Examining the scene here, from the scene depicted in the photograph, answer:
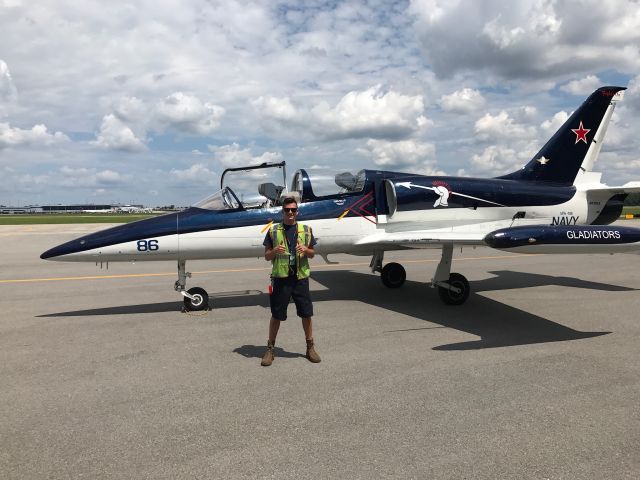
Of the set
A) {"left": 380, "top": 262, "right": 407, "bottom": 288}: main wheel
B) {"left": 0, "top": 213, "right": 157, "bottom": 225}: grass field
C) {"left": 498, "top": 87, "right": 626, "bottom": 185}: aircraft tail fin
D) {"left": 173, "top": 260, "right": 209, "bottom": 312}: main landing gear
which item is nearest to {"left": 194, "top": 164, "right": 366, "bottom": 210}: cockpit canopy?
{"left": 173, "top": 260, "right": 209, "bottom": 312}: main landing gear

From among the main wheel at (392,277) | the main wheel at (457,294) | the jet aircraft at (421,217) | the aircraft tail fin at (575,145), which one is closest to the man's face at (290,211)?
the jet aircraft at (421,217)

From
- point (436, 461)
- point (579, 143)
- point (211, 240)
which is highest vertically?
point (579, 143)

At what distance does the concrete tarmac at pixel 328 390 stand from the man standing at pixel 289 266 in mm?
480

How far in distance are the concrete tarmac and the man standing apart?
480 millimetres

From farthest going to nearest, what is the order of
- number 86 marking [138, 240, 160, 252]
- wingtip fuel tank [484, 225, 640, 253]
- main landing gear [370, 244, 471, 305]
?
main landing gear [370, 244, 471, 305] < number 86 marking [138, 240, 160, 252] < wingtip fuel tank [484, 225, 640, 253]

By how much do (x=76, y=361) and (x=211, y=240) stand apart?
2.99 m

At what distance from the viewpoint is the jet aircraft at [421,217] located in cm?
726

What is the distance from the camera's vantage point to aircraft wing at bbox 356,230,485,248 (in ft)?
26.2

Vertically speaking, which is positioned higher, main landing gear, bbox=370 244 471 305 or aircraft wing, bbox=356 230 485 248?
aircraft wing, bbox=356 230 485 248

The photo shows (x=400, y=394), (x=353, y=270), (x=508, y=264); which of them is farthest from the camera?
(x=508, y=264)

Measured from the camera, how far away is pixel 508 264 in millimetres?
13977

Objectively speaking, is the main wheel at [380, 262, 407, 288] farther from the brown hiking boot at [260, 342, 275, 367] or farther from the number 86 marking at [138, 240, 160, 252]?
the brown hiking boot at [260, 342, 275, 367]

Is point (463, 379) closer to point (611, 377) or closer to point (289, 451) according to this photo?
point (611, 377)

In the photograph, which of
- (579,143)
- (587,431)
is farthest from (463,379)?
(579,143)
